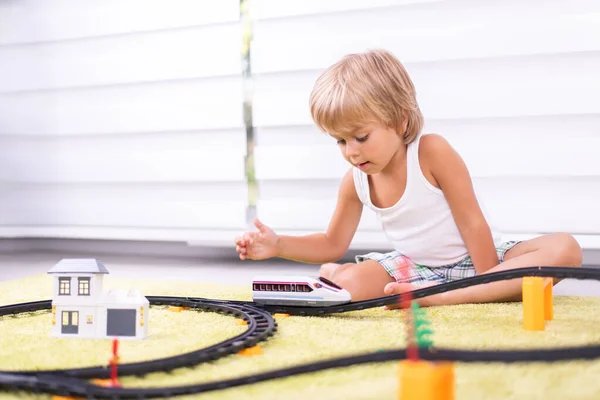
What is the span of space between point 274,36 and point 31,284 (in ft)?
2.93

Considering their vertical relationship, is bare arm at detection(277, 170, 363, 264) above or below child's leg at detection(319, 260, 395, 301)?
above

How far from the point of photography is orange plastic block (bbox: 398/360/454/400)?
489 millimetres

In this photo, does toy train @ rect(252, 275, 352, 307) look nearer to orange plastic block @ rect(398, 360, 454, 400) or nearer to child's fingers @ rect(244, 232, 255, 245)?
child's fingers @ rect(244, 232, 255, 245)

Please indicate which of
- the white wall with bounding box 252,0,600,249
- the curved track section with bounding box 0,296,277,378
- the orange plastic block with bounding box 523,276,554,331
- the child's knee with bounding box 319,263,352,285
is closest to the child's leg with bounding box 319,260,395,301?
the child's knee with bounding box 319,263,352,285

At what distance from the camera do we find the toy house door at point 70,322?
0.87 metres

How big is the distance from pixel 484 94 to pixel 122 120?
41.4 inches

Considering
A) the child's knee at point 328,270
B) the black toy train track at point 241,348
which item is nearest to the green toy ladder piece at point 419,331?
the black toy train track at point 241,348

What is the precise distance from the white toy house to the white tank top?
1.83ft

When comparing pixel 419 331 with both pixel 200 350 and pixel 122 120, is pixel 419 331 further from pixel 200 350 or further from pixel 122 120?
pixel 122 120

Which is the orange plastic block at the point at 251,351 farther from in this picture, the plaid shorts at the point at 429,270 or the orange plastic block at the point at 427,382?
the plaid shorts at the point at 429,270

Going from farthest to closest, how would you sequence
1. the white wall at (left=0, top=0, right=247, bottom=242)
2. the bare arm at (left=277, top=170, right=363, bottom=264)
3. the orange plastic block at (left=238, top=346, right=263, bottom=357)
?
the white wall at (left=0, top=0, right=247, bottom=242) < the bare arm at (left=277, top=170, right=363, bottom=264) < the orange plastic block at (left=238, top=346, right=263, bottom=357)

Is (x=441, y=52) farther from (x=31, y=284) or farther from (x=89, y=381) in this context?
(x=89, y=381)

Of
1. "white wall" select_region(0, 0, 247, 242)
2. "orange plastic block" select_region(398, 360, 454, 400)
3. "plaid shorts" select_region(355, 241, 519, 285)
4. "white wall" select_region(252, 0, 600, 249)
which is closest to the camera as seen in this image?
"orange plastic block" select_region(398, 360, 454, 400)

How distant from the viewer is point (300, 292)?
3.49 ft
